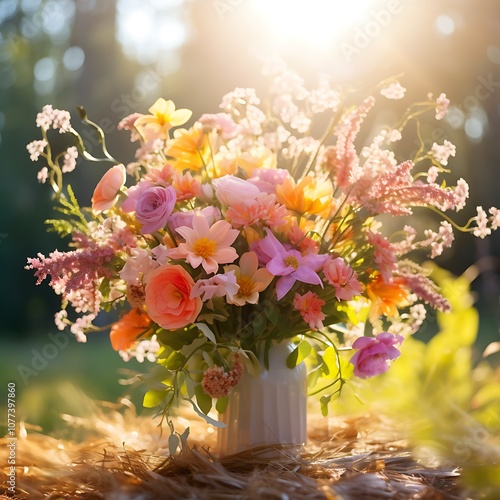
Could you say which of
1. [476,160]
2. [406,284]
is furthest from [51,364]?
[476,160]

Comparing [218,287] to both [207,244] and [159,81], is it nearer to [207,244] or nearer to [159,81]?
[207,244]

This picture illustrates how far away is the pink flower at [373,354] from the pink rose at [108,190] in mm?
418

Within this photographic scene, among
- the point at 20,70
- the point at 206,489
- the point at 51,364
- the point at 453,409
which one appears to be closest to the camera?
the point at 453,409

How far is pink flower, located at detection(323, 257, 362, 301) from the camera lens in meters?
0.97

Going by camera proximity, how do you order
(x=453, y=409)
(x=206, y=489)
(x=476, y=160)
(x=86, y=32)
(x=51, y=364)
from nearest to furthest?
(x=453, y=409)
(x=206, y=489)
(x=51, y=364)
(x=476, y=160)
(x=86, y=32)

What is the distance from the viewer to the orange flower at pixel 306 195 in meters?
1.01

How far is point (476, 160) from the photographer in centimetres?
481

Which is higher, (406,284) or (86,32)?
(86,32)

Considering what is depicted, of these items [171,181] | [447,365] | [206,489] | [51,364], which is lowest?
[206,489]

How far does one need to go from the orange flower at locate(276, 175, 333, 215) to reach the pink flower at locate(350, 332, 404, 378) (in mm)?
204

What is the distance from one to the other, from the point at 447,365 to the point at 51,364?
2.21m

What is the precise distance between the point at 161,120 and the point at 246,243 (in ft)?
0.83

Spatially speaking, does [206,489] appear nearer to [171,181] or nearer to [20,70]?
[171,181]

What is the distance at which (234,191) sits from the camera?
38.1 inches
